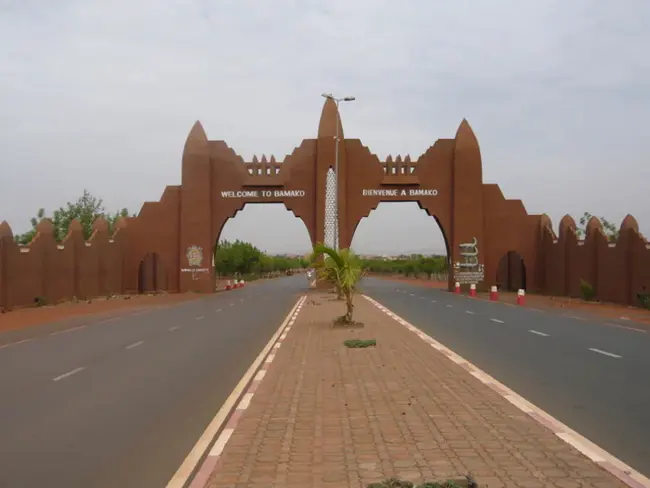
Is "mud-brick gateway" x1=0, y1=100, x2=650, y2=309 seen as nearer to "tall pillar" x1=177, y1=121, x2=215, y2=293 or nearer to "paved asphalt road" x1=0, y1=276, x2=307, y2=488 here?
"tall pillar" x1=177, y1=121, x2=215, y2=293

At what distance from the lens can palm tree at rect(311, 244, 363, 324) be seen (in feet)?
69.5

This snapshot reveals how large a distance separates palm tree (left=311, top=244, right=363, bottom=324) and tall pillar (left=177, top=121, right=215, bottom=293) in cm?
3252

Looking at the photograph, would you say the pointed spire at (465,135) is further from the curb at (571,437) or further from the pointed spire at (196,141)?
the curb at (571,437)

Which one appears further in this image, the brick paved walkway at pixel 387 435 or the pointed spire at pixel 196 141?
the pointed spire at pixel 196 141

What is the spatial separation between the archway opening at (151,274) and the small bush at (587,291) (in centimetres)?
3050

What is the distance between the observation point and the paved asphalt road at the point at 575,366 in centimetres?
776

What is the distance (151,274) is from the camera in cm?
5475

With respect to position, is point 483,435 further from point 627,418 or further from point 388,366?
point 388,366

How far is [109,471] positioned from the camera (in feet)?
20.5

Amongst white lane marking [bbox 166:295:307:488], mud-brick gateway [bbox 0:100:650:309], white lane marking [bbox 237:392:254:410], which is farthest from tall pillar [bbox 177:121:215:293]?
white lane marking [bbox 237:392:254:410]

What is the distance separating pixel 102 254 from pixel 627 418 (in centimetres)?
4275

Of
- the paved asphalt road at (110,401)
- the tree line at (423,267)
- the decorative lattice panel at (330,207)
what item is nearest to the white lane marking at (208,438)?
the paved asphalt road at (110,401)

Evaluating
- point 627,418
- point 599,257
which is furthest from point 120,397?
point 599,257

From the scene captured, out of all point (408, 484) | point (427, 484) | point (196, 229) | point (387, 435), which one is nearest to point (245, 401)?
point (387, 435)
